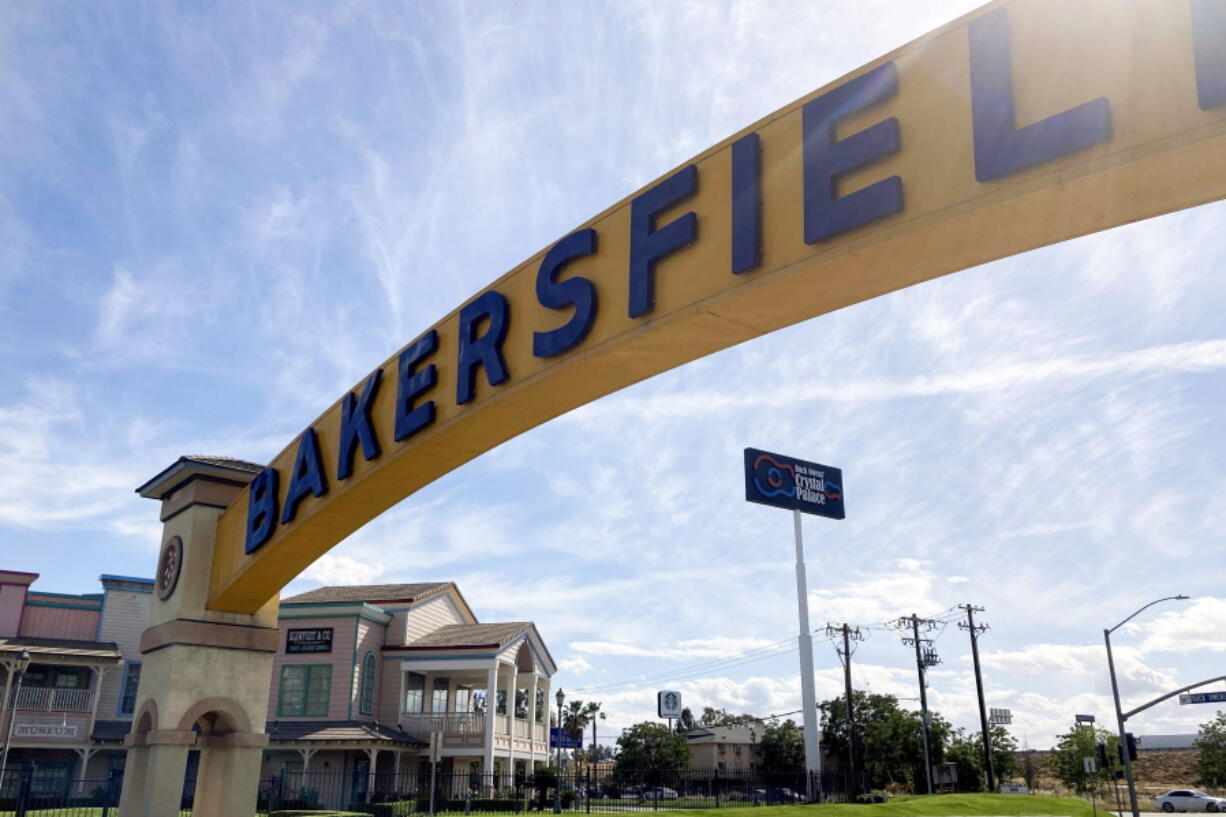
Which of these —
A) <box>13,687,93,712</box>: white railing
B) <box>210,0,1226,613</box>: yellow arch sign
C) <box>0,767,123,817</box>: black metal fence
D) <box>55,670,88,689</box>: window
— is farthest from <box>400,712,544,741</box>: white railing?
<box>210,0,1226,613</box>: yellow arch sign

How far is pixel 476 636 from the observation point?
125ft

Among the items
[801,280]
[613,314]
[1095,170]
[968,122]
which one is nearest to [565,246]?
[613,314]

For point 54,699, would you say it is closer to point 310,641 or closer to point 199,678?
point 310,641

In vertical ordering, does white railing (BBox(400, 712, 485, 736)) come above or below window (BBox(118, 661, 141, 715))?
below

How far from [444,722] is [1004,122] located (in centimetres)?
3393

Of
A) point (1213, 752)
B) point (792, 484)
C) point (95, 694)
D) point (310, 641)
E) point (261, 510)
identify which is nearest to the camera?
point (261, 510)

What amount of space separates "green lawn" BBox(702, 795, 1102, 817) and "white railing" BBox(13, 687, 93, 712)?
21.8 metres

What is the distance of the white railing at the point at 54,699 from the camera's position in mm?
34094

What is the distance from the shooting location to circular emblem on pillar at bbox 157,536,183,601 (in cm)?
1642

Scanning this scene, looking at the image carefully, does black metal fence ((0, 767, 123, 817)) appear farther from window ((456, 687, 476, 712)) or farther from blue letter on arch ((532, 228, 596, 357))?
blue letter on arch ((532, 228, 596, 357))

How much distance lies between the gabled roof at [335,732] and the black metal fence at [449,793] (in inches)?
46.9

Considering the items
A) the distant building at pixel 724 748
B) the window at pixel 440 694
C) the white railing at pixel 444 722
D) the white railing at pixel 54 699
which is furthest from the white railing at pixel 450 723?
the distant building at pixel 724 748

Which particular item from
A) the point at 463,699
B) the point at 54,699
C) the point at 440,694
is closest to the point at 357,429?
the point at 54,699

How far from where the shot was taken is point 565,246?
10.1 m
